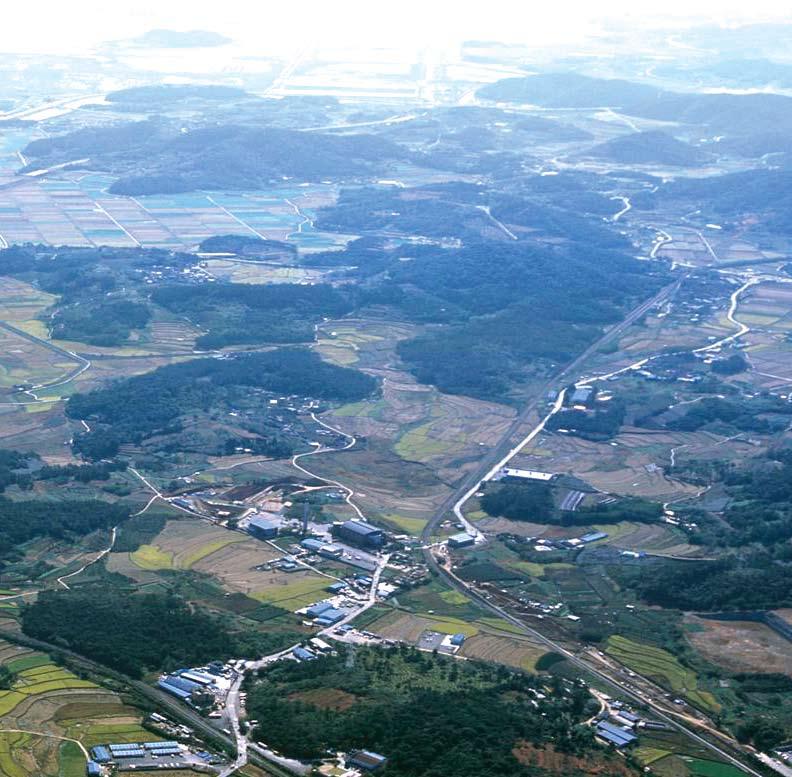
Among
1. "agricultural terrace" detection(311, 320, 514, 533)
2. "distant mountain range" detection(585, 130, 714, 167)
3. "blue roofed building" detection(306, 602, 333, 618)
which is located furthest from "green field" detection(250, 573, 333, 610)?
"distant mountain range" detection(585, 130, 714, 167)

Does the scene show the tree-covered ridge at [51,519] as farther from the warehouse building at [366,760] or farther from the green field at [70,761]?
the warehouse building at [366,760]

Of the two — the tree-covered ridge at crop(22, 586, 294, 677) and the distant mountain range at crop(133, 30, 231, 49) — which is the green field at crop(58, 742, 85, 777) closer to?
the tree-covered ridge at crop(22, 586, 294, 677)

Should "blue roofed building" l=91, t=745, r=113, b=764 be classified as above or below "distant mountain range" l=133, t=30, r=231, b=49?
above

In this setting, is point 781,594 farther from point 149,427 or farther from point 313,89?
point 313,89

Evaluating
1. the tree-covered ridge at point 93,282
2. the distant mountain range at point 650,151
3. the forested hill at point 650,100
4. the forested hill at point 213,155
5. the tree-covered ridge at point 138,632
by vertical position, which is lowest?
the forested hill at point 650,100


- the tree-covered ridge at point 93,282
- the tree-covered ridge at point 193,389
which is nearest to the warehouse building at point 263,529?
the tree-covered ridge at point 193,389

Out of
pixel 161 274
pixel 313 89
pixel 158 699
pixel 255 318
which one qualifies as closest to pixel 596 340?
pixel 255 318

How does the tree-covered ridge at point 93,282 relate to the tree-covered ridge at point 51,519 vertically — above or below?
below
